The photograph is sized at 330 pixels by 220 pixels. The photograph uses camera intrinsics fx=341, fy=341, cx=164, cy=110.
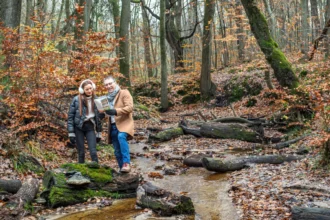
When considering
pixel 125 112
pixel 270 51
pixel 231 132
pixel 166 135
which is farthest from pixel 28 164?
pixel 270 51

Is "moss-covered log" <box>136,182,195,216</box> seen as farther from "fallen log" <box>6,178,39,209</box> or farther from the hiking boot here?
"fallen log" <box>6,178,39,209</box>

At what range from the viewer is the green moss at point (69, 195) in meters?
5.55

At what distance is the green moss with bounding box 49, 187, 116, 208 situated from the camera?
18.2 feet

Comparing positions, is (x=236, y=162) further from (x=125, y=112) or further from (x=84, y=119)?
(x=84, y=119)

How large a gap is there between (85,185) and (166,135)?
6.79m

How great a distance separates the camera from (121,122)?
6773 mm

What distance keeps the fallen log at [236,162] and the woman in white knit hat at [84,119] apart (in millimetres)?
2545

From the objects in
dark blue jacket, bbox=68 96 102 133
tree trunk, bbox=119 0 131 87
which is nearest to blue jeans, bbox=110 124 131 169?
dark blue jacket, bbox=68 96 102 133

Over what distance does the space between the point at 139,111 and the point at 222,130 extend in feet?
23.4

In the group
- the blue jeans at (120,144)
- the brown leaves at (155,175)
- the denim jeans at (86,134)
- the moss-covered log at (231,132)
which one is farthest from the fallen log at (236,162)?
the moss-covered log at (231,132)

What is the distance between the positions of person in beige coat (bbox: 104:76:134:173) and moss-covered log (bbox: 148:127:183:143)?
5.36 m

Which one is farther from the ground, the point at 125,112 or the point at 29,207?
the point at 125,112

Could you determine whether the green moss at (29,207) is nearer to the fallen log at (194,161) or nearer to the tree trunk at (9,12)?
the fallen log at (194,161)

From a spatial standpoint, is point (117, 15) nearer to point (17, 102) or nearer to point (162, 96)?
point (162, 96)
